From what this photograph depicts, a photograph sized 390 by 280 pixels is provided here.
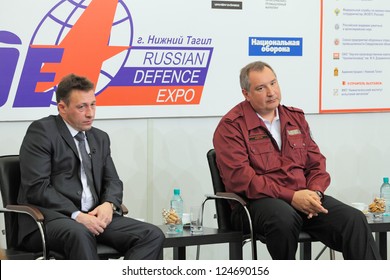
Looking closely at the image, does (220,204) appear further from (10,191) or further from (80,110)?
(10,191)

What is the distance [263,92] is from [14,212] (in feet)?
5.23

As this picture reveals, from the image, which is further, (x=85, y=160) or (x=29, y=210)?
(x=85, y=160)

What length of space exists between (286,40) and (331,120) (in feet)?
2.34

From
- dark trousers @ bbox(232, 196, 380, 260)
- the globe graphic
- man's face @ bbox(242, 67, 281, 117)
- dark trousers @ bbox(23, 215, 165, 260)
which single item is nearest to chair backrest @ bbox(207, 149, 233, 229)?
dark trousers @ bbox(232, 196, 380, 260)

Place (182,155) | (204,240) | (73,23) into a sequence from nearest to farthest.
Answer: (204,240), (73,23), (182,155)

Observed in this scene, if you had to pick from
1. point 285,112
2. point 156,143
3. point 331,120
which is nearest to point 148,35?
point 156,143

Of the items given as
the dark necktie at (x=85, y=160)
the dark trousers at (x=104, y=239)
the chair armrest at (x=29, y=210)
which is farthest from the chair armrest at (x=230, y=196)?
the chair armrest at (x=29, y=210)

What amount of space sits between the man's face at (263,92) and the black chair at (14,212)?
1028 millimetres

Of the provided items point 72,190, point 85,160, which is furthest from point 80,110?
point 72,190

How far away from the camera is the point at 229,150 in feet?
15.8

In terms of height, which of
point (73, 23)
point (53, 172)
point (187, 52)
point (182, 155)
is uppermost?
point (73, 23)

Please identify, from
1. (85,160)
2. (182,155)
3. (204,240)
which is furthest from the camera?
(182,155)

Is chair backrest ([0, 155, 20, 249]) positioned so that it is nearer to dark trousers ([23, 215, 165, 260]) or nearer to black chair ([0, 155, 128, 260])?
black chair ([0, 155, 128, 260])

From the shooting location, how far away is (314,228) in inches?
188
